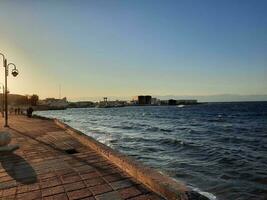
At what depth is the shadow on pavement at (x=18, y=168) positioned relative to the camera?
6.50 metres

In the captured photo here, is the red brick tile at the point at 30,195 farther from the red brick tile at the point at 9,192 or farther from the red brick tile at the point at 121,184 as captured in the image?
the red brick tile at the point at 121,184

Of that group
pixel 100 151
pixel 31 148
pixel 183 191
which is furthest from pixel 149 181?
pixel 31 148

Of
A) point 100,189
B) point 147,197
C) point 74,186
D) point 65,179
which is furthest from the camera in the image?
point 65,179

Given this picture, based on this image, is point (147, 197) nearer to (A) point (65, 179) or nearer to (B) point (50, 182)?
(A) point (65, 179)

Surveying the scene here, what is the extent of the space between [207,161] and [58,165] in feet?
31.3

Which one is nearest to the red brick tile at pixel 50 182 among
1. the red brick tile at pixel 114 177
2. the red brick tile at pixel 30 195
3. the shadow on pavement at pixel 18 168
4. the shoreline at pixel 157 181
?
the shadow on pavement at pixel 18 168

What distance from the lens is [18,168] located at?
754 cm

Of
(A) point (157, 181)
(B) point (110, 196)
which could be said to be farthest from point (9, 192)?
(A) point (157, 181)

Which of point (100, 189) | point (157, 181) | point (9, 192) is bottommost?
point (9, 192)

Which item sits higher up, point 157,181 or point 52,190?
point 157,181

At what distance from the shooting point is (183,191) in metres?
4.82

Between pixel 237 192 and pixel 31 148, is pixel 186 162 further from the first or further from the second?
pixel 31 148

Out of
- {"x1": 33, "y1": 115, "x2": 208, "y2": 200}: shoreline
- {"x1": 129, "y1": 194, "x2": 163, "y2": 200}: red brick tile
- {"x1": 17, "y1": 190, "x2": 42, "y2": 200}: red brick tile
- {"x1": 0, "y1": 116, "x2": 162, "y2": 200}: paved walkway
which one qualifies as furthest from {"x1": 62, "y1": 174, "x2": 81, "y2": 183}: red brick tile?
{"x1": 129, "y1": 194, "x2": 163, "y2": 200}: red brick tile

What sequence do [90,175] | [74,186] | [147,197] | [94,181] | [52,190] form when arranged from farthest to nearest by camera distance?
1. [90,175]
2. [94,181]
3. [74,186]
4. [52,190]
5. [147,197]
